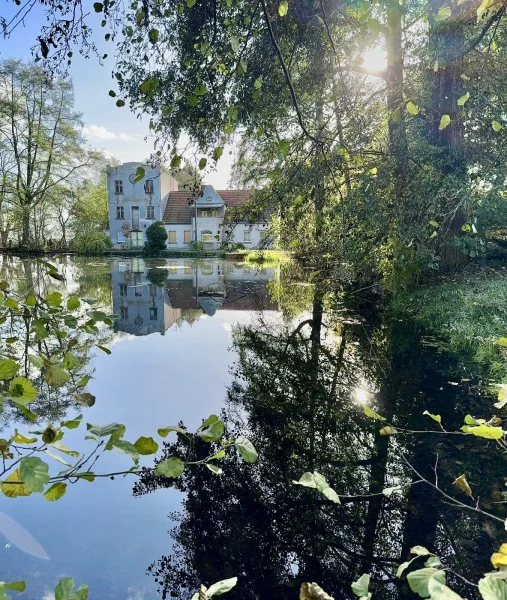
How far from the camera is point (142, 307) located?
998 cm

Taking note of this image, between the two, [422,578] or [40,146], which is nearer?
[422,578]

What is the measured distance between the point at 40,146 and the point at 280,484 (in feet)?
104

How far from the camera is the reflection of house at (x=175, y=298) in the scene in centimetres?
870

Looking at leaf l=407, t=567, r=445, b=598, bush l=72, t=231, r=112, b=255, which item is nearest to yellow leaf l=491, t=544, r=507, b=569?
leaf l=407, t=567, r=445, b=598

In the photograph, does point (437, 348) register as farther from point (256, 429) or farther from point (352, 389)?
point (256, 429)

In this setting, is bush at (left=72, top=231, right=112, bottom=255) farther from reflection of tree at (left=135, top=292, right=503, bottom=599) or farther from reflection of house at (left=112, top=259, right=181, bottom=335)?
reflection of tree at (left=135, top=292, right=503, bottom=599)

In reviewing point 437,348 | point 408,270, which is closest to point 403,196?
point 437,348

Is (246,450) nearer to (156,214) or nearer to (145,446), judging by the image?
(145,446)

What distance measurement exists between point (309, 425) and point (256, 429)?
495mm

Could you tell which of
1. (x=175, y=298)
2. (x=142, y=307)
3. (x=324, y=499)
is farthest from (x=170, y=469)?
(x=175, y=298)

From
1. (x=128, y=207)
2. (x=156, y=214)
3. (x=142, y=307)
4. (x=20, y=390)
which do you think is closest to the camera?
(x=20, y=390)

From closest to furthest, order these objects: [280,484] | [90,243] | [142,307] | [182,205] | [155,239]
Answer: [280,484], [142,307], [90,243], [155,239], [182,205]

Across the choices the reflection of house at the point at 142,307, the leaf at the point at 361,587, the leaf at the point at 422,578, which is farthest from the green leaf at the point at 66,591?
the reflection of house at the point at 142,307

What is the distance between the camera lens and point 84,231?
32562 mm
